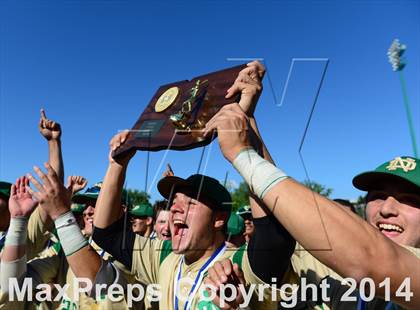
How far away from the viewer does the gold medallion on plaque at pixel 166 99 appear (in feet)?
6.88

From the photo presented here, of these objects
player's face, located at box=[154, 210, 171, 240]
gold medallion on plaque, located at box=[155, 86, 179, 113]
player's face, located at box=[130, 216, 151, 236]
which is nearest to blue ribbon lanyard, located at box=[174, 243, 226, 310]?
gold medallion on plaque, located at box=[155, 86, 179, 113]

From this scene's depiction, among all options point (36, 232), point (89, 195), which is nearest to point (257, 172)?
point (36, 232)

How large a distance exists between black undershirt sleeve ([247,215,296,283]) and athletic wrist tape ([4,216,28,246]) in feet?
5.82

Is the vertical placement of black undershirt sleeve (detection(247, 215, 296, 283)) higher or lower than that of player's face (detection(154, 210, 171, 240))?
lower

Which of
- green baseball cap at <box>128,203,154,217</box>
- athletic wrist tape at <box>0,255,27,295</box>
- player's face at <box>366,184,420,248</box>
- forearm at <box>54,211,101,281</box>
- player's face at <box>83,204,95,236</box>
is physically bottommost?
athletic wrist tape at <box>0,255,27,295</box>

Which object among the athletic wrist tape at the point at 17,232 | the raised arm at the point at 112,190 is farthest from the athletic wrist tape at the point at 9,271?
the raised arm at the point at 112,190

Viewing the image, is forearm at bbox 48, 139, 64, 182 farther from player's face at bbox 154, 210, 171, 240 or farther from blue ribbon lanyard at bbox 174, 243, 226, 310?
player's face at bbox 154, 210, 171, 240

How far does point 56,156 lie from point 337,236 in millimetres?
2885

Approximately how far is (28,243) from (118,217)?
103cm

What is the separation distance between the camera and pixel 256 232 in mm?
1717

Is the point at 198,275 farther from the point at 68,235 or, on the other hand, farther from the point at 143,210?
the point at 143,210

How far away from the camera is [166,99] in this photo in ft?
7.14

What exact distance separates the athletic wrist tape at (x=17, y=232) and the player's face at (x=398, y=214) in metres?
2.35

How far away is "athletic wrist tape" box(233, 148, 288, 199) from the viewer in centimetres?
128
